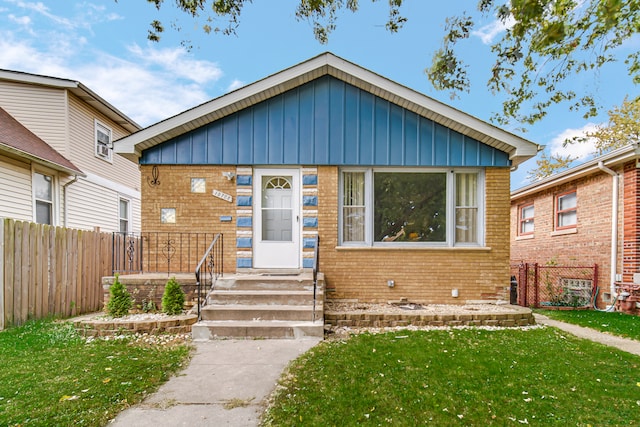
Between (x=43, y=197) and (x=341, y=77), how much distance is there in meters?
8.93

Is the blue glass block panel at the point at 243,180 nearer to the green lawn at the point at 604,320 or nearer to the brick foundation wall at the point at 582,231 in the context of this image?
the green lawn at the point at 604,320

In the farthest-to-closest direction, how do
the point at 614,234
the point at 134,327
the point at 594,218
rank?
the point at 594,218, the point at 614,234, the point at 134,327

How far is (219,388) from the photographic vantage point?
135 inches

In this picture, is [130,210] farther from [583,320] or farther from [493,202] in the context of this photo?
[583,320]

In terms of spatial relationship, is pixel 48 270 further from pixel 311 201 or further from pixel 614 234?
pixel 614 234

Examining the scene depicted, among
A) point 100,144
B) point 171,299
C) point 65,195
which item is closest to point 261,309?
point 171,299

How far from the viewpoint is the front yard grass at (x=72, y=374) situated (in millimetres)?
2883

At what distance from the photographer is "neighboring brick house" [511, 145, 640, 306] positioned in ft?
26.9

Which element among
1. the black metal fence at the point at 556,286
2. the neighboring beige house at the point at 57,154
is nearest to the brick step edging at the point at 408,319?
the black metal fence at the point at 556,286

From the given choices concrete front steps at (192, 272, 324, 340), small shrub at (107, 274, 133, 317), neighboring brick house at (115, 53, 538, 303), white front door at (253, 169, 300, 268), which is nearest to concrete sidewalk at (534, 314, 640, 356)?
neighboring brick house at (115, 53, 538, 303)

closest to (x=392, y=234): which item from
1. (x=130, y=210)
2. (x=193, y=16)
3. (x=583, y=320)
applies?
(x=583, y=320)

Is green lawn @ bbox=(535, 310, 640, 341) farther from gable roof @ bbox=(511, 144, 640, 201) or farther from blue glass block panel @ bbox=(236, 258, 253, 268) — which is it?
blue glass block panel @ bbox=(236, 258, 253, 268)

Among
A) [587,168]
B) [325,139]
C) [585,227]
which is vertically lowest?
[585,227]

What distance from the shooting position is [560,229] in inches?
425
